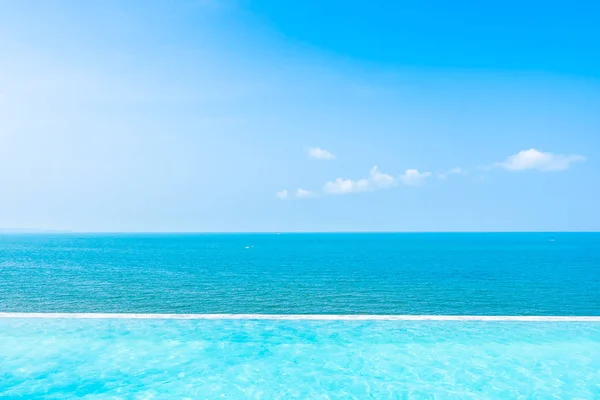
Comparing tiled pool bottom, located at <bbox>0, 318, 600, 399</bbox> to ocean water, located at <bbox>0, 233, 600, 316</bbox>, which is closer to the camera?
tiled pool bottom, located at <bbox>0, 318, 600, 399</bbox>

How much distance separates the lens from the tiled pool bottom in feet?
22.5

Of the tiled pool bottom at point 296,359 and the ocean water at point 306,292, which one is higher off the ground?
the tiled pool bottom at point 296,359

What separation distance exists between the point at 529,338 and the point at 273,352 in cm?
602

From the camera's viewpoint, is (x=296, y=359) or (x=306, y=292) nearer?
(x=296, y=359)

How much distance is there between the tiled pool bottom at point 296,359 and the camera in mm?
6844

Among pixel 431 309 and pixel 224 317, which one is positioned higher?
pixel 224 317

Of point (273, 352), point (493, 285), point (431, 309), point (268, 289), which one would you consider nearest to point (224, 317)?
point (273, 352)

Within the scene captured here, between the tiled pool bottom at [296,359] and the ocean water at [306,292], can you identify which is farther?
the ocean water at [306,292]

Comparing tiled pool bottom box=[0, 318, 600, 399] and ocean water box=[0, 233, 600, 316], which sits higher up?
tiled pool bottom box=[0, 318, 600, 399]

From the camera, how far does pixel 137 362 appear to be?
7902mm

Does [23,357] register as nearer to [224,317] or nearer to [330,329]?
[224,317]

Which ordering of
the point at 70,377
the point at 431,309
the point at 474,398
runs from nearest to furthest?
1. the point at 474,398
2. the point at 70,377
3. the point at 431,309

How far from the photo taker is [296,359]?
323 inches

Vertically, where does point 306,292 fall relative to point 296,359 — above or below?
below
